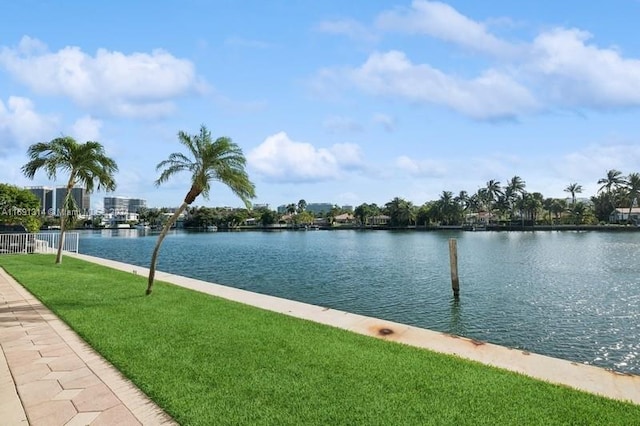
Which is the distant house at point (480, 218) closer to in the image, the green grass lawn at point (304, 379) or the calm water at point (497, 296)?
the calm water at point (497, 296)

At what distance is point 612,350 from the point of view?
38.3 feet

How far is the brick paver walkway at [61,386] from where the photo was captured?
498cm

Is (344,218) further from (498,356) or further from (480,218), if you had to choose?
(498,356)

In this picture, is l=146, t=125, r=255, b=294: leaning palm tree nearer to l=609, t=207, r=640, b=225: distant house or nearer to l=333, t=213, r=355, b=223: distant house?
l=609, t=207, r=640, b=225: distant house

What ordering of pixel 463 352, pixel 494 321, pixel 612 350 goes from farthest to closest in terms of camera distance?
pixel 494 321 → pixel 612 350 → pixel 463 352

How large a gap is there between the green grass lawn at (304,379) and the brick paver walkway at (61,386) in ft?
0.75

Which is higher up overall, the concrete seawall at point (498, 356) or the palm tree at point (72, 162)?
the palm tree at point (72, 162)

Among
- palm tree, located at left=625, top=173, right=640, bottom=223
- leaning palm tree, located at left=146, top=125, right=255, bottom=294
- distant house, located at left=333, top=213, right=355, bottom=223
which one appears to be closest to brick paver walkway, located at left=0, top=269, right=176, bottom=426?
leaning palm tree, located at left=146, top=125, right=255, bottom=294

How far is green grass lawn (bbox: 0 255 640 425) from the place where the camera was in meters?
4.99

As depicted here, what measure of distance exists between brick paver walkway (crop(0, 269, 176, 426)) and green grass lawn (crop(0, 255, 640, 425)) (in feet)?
0.75

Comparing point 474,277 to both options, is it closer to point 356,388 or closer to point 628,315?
point 628,315

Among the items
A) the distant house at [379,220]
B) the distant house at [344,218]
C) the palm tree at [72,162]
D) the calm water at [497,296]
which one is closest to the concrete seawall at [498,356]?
the calm water at [497,296]

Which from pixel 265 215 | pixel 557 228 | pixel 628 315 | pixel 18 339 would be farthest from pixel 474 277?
pixel 265 215

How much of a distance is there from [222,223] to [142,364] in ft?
576
